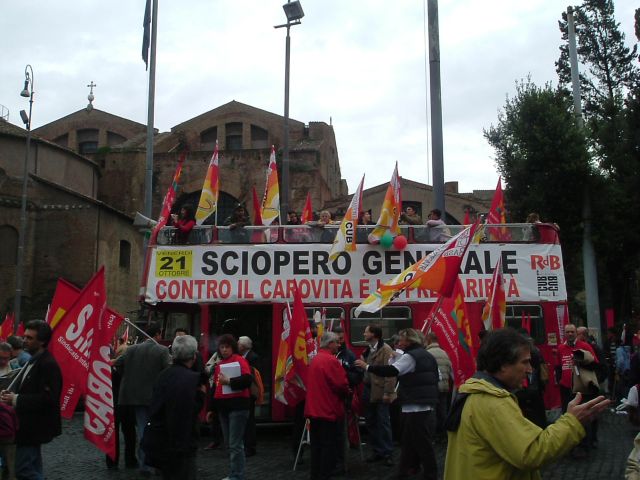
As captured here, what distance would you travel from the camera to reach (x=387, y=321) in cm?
1203

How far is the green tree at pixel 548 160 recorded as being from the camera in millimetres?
20047

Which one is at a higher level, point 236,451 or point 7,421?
point 7,421

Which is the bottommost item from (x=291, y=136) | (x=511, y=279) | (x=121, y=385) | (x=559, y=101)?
(x=121, y=385)

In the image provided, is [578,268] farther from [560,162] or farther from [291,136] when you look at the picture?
[291,136]

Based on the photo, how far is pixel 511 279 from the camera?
12.0m

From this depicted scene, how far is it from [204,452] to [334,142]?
4146 centimetres

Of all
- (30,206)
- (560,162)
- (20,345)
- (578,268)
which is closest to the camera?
(20,345)

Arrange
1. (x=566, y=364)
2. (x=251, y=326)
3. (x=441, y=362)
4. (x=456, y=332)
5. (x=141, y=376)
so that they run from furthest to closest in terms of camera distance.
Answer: (x=251, y=326)
(x=441, y=362)
(x=566, y=364)
(x=456, y=332)
(x=141, y=376)

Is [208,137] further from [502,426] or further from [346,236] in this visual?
[502,426]

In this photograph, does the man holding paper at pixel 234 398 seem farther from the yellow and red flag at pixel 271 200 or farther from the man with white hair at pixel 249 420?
the yellow and red flag at pixel 271 200

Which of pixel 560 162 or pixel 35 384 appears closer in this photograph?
pixel 35 384

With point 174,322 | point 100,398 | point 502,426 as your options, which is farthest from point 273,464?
point 502,426

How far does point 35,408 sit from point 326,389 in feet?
11.0

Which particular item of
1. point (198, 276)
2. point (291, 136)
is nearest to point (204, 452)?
point (198, 276)
